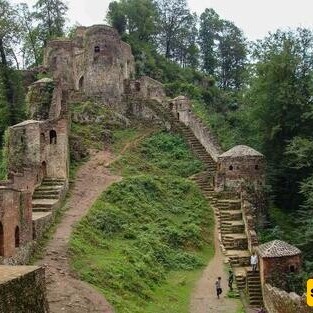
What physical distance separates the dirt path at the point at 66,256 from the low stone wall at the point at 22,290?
247 inches

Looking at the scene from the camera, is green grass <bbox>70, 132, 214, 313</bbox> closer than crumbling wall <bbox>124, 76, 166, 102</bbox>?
Yes

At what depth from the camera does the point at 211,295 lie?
21.8 m

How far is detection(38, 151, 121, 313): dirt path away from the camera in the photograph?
16.7 m

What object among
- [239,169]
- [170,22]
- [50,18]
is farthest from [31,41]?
[239,169]

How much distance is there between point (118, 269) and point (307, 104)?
60.4 ft

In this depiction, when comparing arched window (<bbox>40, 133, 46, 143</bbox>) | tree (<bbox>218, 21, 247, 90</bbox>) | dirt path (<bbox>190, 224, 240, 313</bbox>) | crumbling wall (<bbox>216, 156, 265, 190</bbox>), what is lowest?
dirt path (<bbox>190, 224, 240, 313</bbox>)

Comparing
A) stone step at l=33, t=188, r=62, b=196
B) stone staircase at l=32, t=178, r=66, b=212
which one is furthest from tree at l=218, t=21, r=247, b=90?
stone step at l=33, t=188, r=62, b=196

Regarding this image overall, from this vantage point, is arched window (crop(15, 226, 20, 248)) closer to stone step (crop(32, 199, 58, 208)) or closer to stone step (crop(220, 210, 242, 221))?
stone step (crop(32, 199, 58, 208))

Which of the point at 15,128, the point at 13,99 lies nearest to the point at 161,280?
the point at 15,128

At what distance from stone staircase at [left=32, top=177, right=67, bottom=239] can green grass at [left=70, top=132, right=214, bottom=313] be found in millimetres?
1342

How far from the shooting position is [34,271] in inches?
377

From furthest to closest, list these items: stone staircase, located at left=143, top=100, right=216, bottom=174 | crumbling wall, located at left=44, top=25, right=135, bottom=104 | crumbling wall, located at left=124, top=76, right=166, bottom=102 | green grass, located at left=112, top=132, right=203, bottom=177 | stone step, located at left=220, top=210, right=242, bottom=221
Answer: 1. crumbling wall, located at left=124, top=76, right=166, bottom=102
2. crumbling wall, located at left=44, top=25, right=135, bottom=104
3. stone staircase, located at left=143, top=100, right=216, bottom=174
4. green grass, located at left=112, top=132, right=203, bottom=177
5. stone step, located at left=220, top=210, right=242, bottom=221

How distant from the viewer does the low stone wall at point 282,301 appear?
59.1 ft

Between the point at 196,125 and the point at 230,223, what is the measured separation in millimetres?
10721
